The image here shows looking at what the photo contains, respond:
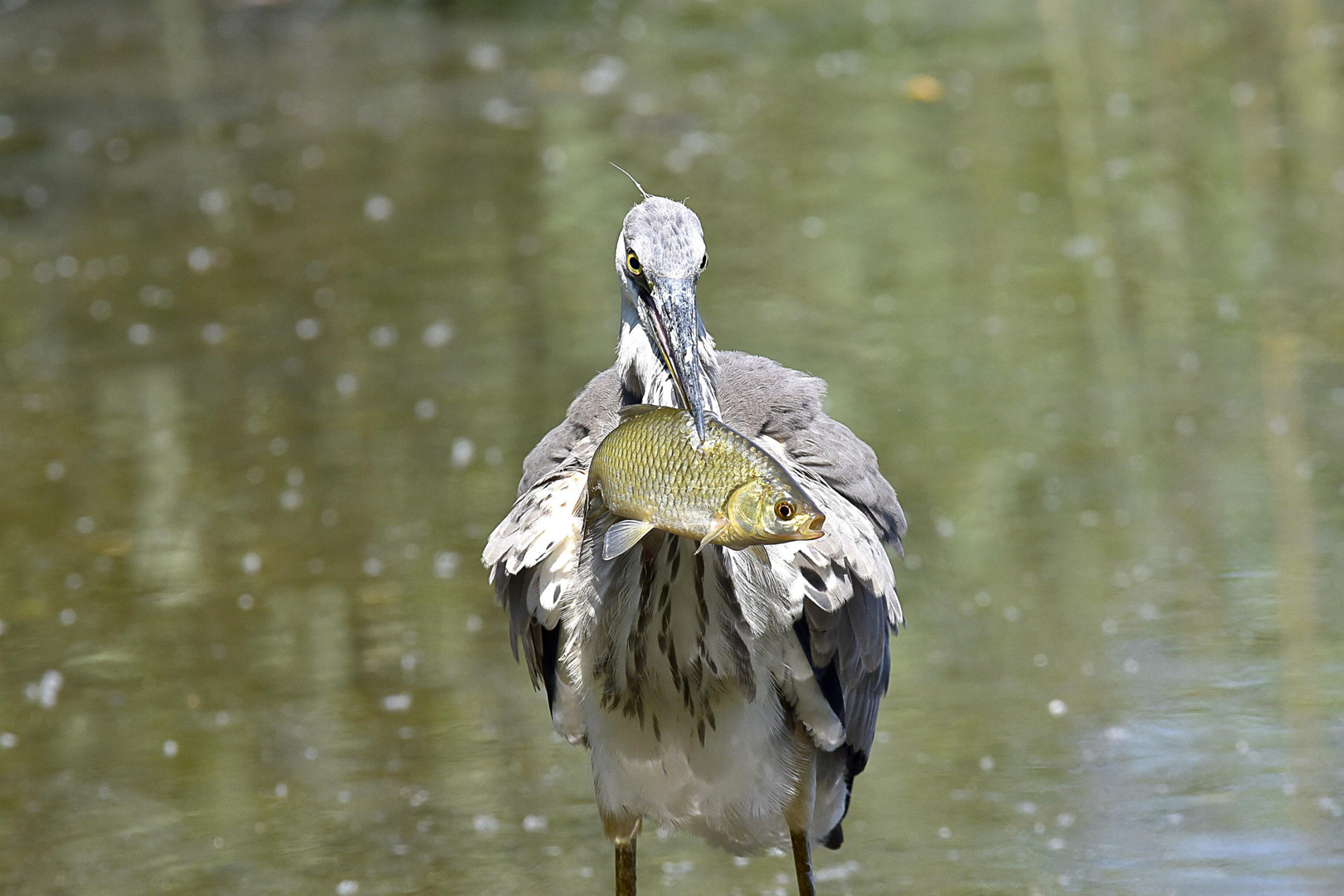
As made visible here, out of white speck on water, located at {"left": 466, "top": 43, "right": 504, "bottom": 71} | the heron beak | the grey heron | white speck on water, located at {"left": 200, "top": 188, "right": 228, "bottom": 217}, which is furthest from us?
white speck on water, located at {"left": 466, "top": 43, "right": 504, "bottom": 71}

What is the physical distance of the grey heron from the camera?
3.36 meters

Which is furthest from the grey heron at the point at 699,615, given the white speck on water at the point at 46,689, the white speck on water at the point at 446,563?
the white speck on water at the point at 46,689

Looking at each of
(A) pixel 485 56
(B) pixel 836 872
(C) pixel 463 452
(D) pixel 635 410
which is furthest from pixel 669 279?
(A) pixel 485 56

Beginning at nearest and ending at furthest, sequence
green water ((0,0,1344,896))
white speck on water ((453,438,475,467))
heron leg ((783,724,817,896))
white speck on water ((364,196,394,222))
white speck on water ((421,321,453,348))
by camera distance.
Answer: heron leg ((783,724,817,896)) → green water ((0,0,1344,896)) → white speck on water ((453,438,475,467)) → white speck on water ((421,321,453,348)) → white speck on water ((364,196,394,222))

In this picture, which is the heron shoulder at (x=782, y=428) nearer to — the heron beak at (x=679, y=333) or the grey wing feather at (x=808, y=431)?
the grey wing feather at (x=808, y=431)

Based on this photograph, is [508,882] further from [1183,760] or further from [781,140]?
[781,140]

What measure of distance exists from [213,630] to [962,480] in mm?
2685

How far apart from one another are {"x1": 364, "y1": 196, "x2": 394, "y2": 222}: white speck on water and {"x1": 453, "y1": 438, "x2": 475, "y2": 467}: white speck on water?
3000 mm

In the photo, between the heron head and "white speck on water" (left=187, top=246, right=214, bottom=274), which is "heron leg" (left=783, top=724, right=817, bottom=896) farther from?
"white speck on water" (left=187, top=246, right=214, bottom=274)

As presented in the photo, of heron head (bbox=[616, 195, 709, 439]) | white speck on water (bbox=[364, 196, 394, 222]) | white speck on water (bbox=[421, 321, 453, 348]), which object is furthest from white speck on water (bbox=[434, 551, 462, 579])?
white speck on water (bbox=[364, 196, 394, 222])

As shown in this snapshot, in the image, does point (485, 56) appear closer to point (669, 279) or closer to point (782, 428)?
point (782, 428)

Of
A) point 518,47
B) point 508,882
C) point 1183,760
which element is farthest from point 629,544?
point 518,47

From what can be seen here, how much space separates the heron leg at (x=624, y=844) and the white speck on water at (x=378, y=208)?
615cm

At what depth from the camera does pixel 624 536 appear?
116 inches
